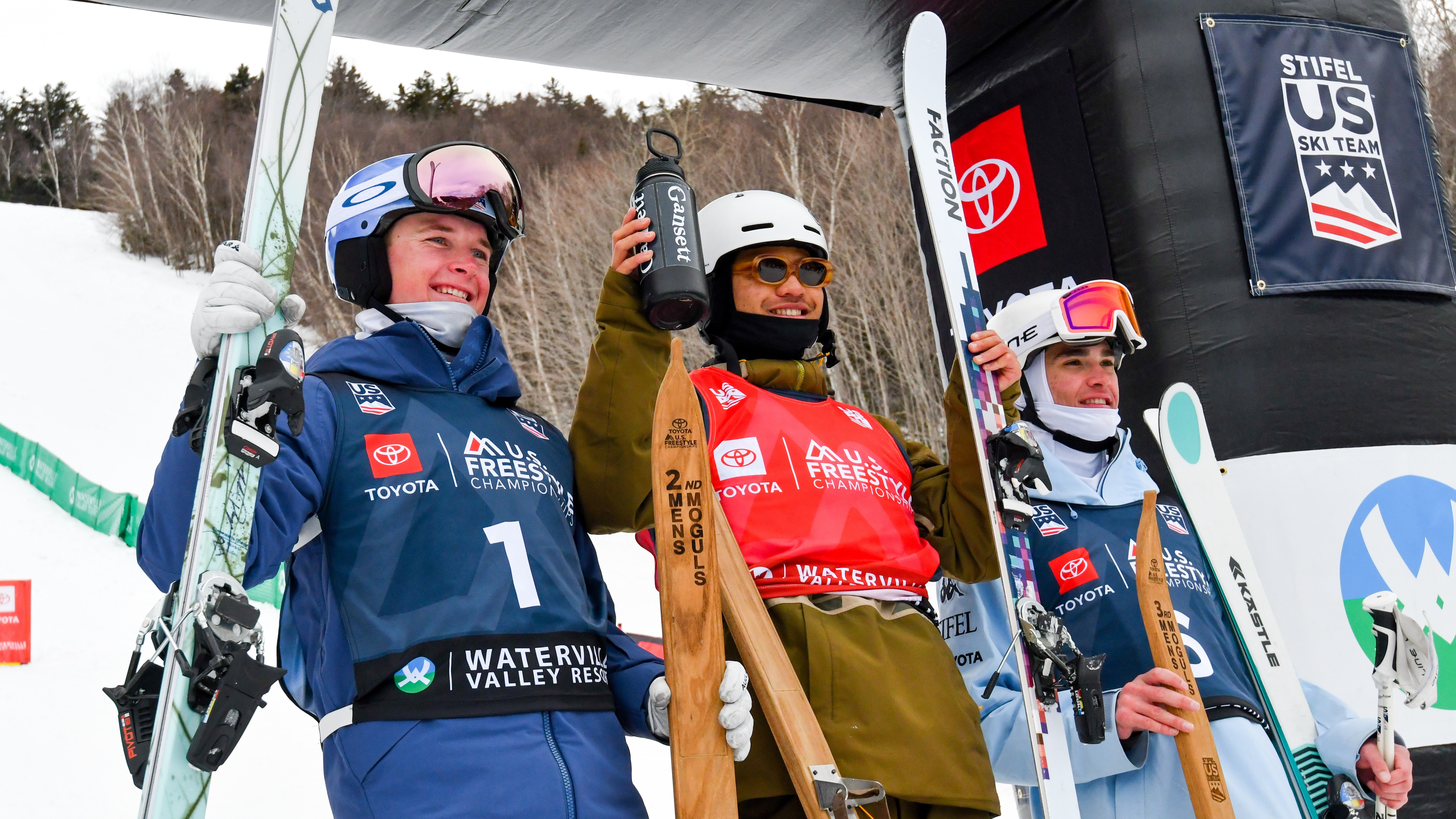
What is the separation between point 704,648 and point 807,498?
1.79 ft

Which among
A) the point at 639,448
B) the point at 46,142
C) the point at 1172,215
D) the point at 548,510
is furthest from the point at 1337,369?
the point at 46,142

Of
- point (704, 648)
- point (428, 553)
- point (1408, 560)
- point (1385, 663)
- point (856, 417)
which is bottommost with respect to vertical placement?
point (1385, 663)

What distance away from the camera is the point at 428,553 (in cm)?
194

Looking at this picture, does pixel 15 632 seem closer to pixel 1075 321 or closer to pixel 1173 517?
pixel 1075 321

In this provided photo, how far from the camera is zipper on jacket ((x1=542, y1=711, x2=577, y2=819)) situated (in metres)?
1.83

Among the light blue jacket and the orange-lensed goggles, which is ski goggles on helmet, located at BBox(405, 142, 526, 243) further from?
the light blue jacket

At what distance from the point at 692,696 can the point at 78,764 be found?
7244 mm

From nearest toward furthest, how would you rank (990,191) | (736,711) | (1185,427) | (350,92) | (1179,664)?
(736,711)
(1179,664)
(1185,427)
(990,191)
(350,92)

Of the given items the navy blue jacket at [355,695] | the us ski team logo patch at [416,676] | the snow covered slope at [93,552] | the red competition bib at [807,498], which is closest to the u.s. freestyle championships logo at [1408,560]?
the red competition bib at [807,498]

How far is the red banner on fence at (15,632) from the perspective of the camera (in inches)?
376

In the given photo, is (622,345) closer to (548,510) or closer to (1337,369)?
(548,510)

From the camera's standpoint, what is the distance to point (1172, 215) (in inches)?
148

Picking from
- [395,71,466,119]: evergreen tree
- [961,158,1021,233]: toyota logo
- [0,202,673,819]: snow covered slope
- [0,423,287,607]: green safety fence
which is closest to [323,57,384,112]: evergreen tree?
[395,71,466,119]: evergreen tree

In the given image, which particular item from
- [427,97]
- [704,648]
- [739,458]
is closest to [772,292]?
[739,458]
